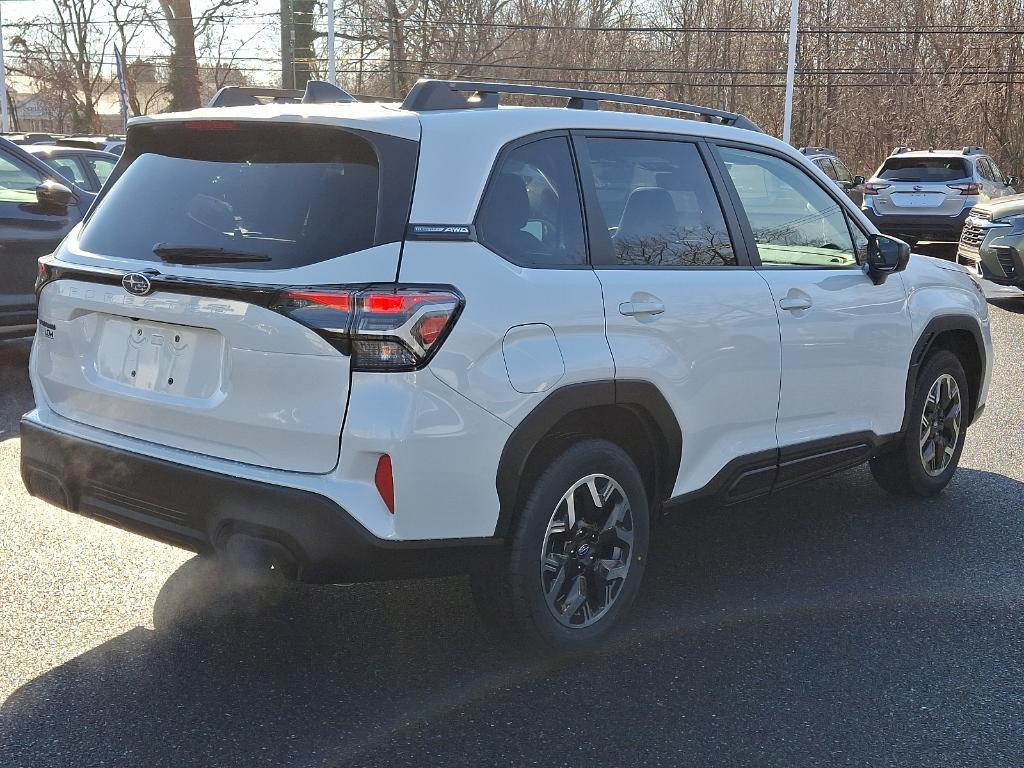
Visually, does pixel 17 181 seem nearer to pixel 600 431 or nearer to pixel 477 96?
pixel 477 96

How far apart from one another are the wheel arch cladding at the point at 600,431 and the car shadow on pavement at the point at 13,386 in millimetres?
4050

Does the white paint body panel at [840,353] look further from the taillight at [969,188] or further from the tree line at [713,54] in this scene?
the tree line at [713,54]

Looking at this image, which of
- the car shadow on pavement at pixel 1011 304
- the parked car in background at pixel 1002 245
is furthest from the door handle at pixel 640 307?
the car shadow on pavement at pixel 1011 304

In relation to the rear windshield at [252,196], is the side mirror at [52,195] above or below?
below

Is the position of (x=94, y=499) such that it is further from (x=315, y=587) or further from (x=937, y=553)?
(x=937, y=553)

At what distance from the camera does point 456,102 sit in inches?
143

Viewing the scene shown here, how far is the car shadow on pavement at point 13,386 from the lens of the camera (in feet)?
22.4

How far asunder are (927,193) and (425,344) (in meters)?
17.3

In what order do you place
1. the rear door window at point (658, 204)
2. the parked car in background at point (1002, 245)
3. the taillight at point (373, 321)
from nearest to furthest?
1. the taillight at point (373, 321)
2. the rear door window at point (658, 204)
3. the parked car in background at point (1002, 245)

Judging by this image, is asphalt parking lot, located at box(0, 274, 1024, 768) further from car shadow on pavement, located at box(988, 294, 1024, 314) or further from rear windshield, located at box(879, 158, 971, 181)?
rear windshield, located at box(879, 158, 971, 181)

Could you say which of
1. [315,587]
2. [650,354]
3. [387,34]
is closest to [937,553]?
[650,354]

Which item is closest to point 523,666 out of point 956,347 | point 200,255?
point 200,255

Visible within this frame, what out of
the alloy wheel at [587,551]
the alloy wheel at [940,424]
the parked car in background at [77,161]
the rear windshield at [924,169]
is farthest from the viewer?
the rear windshield at [924,169]

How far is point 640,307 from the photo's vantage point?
372cm
